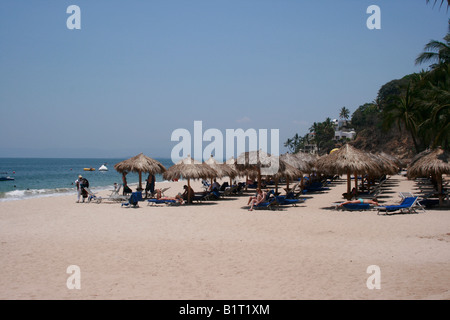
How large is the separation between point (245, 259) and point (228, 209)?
7.45 metres

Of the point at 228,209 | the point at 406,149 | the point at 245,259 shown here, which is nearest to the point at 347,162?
the point at 228,209

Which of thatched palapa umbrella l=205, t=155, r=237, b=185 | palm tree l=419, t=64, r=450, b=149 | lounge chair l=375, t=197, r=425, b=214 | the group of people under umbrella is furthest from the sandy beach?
thatched palapa umbrella l=205, t=155, r=237, b=185

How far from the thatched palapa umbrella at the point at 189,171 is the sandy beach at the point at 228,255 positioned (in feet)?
11.9

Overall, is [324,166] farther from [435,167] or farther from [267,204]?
[435,167]

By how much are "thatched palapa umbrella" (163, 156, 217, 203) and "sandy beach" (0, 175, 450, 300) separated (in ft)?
11.9

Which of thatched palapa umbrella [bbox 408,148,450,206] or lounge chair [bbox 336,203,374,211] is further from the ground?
thatched palapa umbrella [bbox 408,148,450,206]

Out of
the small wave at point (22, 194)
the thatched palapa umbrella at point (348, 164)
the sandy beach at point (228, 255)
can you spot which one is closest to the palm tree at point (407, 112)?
the thatched palapa umbrella at point (348, 164)

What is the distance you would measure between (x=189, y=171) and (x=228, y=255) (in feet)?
29.8

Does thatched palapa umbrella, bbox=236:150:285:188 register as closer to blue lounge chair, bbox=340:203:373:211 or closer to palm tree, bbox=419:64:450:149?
blue lounge chair, bbox=340:203:373:211

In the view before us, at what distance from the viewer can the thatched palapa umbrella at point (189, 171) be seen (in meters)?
16.2

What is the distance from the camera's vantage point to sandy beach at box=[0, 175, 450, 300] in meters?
5.38

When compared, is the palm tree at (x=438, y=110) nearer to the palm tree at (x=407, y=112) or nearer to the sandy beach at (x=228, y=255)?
the palm tree at (x=407, y=112)

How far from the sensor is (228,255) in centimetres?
738
